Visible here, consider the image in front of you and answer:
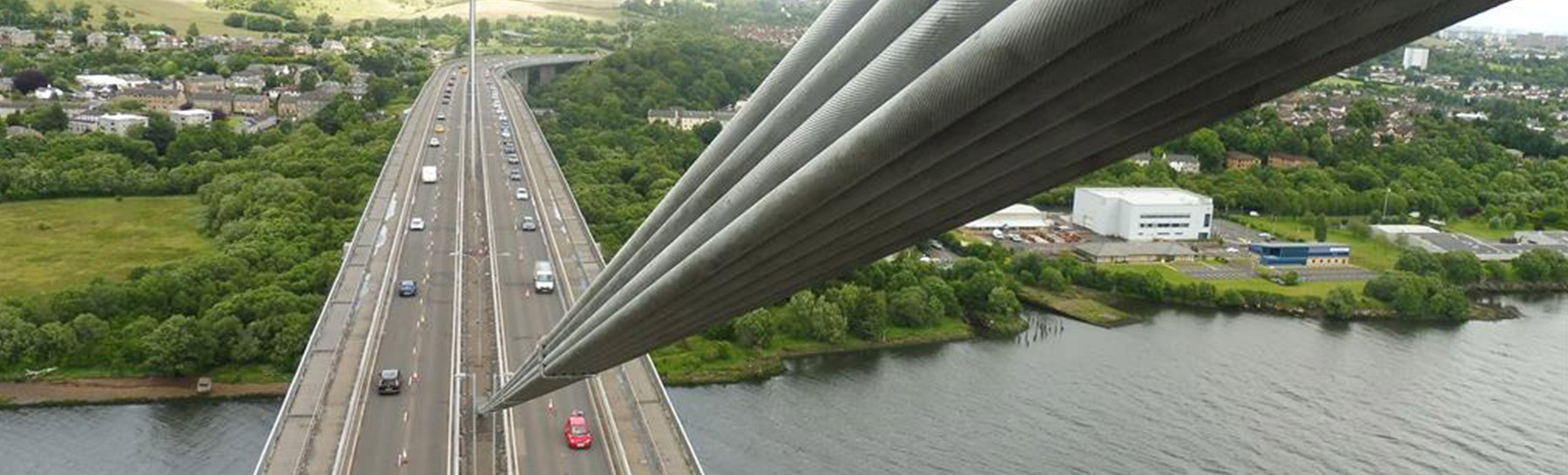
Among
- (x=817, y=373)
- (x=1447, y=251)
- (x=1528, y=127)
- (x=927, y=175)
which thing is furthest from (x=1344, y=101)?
(x=927, y=175)

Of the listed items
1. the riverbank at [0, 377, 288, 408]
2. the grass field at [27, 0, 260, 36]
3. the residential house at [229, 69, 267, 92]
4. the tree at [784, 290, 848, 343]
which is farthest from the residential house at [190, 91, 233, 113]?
the tree at [784, 290, 848, 343]

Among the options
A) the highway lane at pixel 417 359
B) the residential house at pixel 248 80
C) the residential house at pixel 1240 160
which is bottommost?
the highway lane at pixel 417 359

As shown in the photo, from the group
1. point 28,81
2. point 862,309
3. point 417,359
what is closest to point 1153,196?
point 862,309

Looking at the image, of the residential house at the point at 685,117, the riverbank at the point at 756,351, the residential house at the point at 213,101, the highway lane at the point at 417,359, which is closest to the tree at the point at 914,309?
the riverbank at the point at 756,351

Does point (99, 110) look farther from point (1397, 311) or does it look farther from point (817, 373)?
point (1397, 311)

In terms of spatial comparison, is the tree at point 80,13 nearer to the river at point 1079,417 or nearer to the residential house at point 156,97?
the residential house at point 156,97
